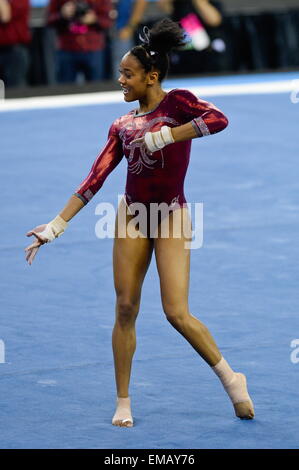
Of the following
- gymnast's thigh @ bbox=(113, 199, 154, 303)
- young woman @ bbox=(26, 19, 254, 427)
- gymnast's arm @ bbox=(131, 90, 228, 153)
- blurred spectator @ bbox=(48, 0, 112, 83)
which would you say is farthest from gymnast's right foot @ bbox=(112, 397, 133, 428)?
blurred spectator @ bbox=(48, 0, 112, 83)

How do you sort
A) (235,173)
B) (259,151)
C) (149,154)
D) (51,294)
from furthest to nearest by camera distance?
(259,151), (235,173), (51,294), (149,154)

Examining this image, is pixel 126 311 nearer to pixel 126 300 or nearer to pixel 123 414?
pixel 126 300

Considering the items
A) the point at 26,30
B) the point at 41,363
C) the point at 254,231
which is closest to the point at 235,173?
the point at 254,231

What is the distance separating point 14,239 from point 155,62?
14.4ft

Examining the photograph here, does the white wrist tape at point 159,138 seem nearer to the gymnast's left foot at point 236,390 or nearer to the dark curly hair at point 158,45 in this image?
the dark curly hair at point 158,45

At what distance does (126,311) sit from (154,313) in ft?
6.83

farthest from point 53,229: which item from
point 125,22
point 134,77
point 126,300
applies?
point 125,22

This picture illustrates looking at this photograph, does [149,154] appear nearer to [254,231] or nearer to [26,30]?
[254,231]

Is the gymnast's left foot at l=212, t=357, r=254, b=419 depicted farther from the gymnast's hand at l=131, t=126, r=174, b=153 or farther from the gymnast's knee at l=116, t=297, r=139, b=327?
the gymnast's hand at l=131, t=126, r=174, b=153

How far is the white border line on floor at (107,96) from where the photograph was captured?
16066 mm

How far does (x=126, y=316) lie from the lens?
5.99 metres

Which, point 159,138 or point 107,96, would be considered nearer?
point 159,138

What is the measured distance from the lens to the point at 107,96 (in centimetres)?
1652

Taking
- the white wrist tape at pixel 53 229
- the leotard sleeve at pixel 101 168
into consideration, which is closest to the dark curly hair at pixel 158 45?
the leotard sleeve at pixel 101 168
